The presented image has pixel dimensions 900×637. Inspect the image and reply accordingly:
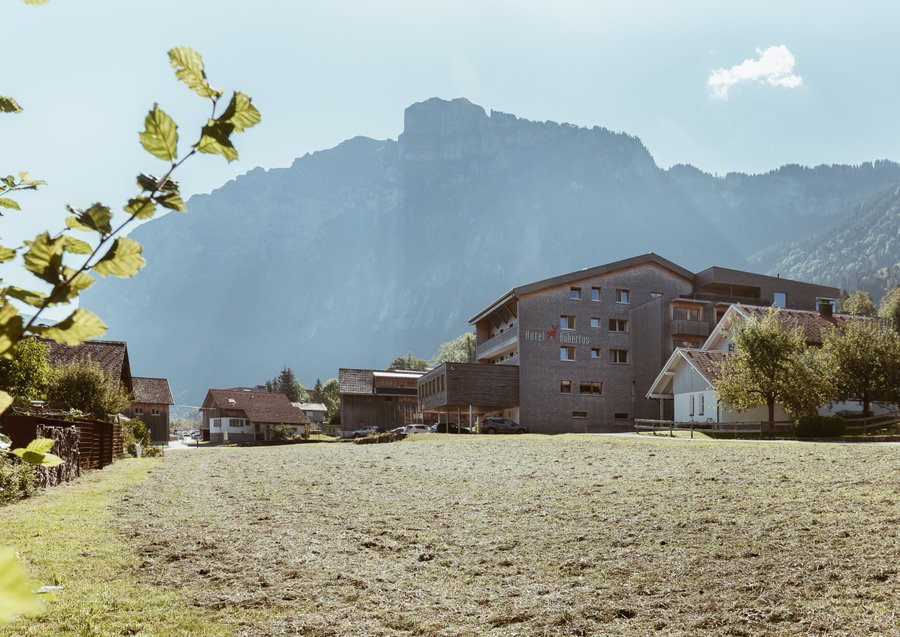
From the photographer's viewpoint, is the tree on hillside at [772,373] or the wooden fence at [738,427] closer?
the tree on hillside at [772,373]

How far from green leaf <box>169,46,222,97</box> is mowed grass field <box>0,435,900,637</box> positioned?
21.0 feet

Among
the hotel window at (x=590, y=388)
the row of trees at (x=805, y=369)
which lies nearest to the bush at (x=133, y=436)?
the row of trees at (x=805, y=369)

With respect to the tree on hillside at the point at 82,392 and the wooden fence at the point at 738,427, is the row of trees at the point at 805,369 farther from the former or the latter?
the tree on hillside at the point at 82,392

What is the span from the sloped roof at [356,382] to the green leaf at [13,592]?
279 ft

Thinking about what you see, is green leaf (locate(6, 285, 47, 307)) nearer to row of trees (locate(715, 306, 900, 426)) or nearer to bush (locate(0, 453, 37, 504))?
bush (locate(0, 453, 37, 504))

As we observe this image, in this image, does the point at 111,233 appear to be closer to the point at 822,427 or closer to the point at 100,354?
the point at 822,427

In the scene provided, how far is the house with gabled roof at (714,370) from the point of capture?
142ft

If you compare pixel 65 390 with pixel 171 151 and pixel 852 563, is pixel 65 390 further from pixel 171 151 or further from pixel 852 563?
pixel 171 151

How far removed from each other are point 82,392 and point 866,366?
136 ft

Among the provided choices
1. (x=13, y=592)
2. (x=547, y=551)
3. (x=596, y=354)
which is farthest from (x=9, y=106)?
(x=596, y=354)

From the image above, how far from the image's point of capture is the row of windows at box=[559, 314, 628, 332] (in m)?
62.5

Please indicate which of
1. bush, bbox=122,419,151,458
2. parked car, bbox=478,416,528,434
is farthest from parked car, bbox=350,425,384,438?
bush, bbox=122,419,151,458

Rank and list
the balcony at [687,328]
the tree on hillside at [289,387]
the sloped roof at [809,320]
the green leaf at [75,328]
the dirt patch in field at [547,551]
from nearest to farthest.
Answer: the green leaf at [75,328] < the dirt patch in field at [547,551] < the sloped roof at [809,320] < the balcony at [687,328] < the tree on hillside at [289,387]

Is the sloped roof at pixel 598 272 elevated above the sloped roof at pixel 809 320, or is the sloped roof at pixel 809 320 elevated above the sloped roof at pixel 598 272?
the sloped roof at pixel 598 272
